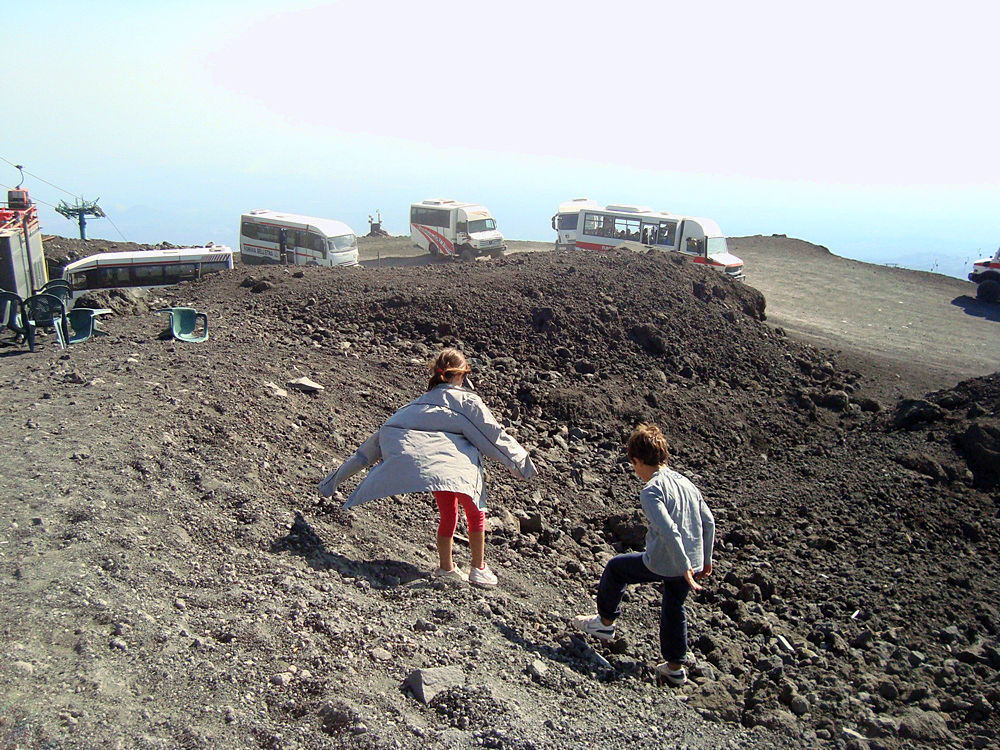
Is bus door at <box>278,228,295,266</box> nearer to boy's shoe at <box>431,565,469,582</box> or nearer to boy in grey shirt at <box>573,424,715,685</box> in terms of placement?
boy's shoe at <box>431,565,469,582</box>

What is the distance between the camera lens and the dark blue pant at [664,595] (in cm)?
422

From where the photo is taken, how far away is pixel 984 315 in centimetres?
2317

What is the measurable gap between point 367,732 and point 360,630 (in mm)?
838

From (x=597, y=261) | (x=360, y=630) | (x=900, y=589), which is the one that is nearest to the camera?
(x=360, y=630)

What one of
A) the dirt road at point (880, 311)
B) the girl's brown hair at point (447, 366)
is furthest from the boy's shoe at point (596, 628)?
the dirt road at point (880, 311)

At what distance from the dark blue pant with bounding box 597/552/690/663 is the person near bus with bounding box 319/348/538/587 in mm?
779

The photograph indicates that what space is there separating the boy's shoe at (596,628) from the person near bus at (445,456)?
0.65m

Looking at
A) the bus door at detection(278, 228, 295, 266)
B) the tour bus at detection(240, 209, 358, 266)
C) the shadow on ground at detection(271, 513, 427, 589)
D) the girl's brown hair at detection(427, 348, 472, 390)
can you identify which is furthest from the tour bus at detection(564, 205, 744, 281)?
the shadow on ground at detection(271, 513, 427, 589)

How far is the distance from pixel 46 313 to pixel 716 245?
65.0ft

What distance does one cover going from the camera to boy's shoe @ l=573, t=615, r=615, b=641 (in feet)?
15.0

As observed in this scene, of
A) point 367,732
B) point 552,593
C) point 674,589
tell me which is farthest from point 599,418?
point 367,732

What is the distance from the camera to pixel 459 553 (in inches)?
212

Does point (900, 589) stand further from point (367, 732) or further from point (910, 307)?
point (910, 307)

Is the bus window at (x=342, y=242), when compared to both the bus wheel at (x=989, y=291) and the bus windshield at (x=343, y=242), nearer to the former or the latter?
the bus windshield at (x=343, y=242)
